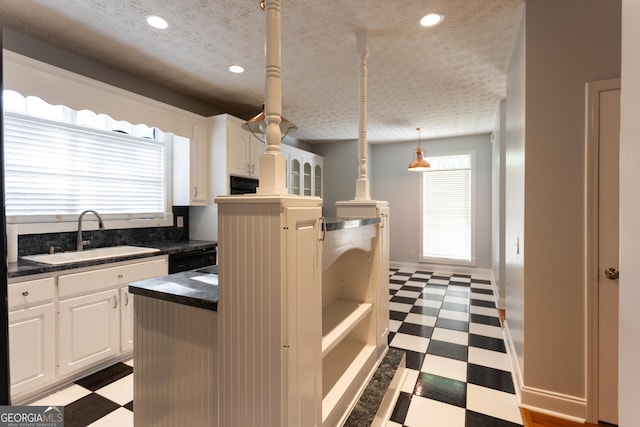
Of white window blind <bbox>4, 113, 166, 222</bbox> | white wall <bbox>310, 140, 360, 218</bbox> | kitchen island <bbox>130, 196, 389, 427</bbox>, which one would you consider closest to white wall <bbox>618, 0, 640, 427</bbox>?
kitchen island <bbox>130, 196, 389, 427</bbox>

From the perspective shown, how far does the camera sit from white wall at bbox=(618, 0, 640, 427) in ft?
1.87

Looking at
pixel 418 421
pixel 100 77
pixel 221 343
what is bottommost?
pixel 418 421

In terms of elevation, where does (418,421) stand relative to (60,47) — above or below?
below

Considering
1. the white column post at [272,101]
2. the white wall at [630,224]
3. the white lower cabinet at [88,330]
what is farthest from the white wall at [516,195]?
the white lower cabinet at [88,330]

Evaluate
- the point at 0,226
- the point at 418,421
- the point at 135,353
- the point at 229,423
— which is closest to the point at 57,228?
the point at 135,353

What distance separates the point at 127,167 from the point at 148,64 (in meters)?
1.03

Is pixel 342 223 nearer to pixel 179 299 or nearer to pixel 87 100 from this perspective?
pixel 179 299

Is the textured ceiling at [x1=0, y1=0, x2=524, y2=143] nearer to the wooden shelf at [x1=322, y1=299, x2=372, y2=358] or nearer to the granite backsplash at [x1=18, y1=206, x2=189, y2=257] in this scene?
the granite backsplash at [x1=18, y1=206, x2=189, y2=257]

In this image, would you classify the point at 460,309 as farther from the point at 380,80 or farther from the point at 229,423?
the point at 229,423

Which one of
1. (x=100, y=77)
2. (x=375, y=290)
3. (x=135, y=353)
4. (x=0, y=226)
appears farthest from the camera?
(x=100, y=77)

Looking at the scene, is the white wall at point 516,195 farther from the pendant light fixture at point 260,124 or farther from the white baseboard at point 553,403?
the pendant light fixture at point 260,124

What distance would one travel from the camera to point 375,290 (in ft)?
6.86

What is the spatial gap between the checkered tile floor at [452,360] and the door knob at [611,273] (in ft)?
3.20

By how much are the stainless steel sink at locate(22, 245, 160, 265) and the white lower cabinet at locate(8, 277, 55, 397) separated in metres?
0.29
